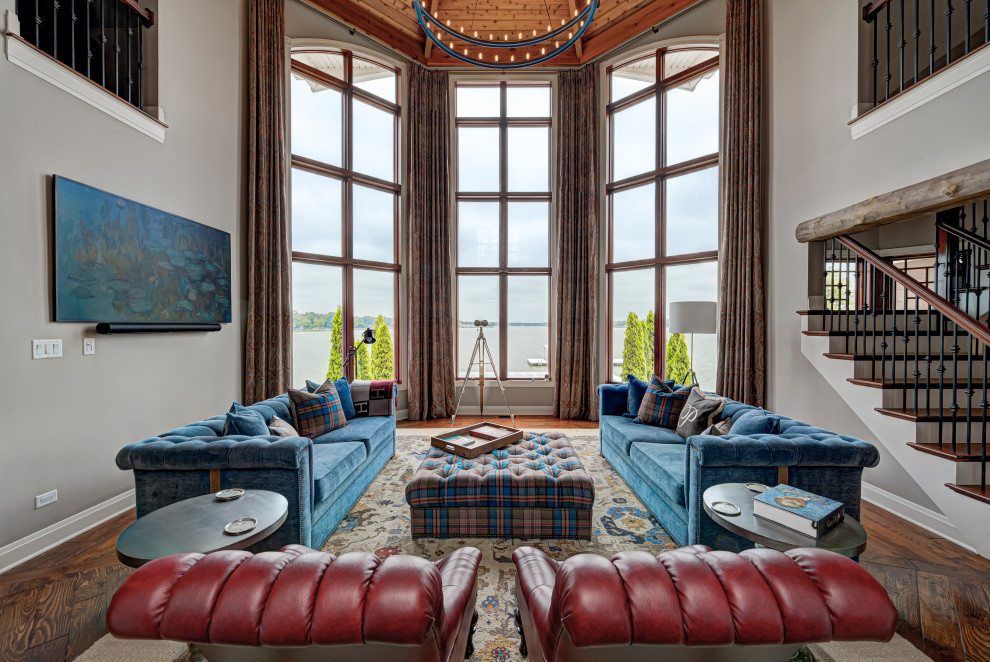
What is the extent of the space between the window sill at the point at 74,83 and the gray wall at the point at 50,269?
0.16 ft

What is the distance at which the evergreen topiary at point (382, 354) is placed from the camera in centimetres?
571

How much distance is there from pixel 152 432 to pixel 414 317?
3.13 metres

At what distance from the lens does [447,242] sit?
5.89 m

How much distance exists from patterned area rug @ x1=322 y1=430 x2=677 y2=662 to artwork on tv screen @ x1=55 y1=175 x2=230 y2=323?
2239 mm

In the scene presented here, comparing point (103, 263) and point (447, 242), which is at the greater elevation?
point (447, 242)

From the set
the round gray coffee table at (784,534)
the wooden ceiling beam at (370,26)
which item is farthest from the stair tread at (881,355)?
the wooden ceiling beam at (370,26)

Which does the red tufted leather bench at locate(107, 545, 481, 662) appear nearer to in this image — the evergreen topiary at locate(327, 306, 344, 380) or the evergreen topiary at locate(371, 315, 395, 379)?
the evergreen topiary at locate(327, 306, 344, 380)

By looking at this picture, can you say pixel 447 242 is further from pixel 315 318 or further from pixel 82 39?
pixel 82 39

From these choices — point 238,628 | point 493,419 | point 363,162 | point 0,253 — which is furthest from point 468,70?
point 238,628

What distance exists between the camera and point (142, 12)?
10.8 ft

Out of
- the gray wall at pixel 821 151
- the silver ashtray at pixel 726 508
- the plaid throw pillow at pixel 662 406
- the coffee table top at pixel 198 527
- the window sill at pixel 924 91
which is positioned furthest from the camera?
the plaid throw pillow at pixel 662 406

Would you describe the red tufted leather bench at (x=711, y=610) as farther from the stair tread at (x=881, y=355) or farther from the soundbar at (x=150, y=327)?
the soundbar at (x=150, y=327)

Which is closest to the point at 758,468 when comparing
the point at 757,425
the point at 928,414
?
the point at 757,425

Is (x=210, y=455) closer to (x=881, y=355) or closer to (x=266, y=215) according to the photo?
(x=266, y=215)
